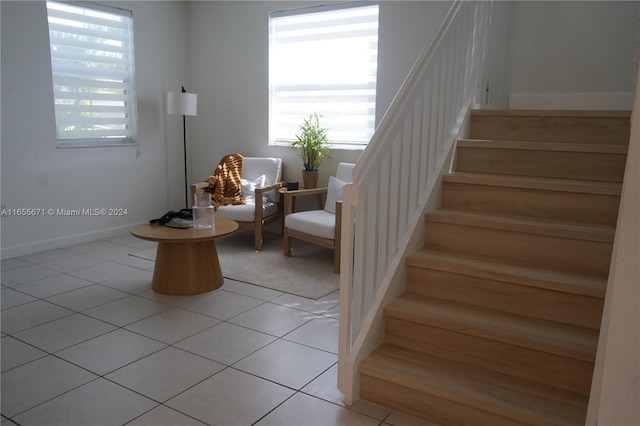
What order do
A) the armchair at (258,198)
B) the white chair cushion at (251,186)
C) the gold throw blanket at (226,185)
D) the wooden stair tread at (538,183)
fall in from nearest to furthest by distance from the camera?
the wooden stair tread at (538,183) < the armchair at (258,198) < the gold throw blanket at (226,185) < the white chair cushion at (251,186)

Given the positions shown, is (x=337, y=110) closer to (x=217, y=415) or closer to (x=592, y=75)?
(x=592, y=75)

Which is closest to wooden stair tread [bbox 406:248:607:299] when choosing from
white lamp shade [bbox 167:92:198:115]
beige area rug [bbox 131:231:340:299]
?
beige area rug [bbox 131:231:340:299]

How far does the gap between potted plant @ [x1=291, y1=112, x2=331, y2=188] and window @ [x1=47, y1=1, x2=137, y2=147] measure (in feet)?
6.16

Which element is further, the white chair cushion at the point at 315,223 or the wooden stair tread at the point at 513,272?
the white chair cushion at the point at 315,223

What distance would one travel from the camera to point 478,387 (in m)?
1.93

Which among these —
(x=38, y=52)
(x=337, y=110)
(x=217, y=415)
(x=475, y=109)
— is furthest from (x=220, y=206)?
(x=217, y=415)

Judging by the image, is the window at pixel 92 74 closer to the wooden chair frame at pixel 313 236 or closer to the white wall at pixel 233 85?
the white wall at pixel 233 85

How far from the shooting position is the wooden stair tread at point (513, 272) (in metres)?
2.04

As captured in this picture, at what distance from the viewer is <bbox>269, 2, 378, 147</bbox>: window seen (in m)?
4.71

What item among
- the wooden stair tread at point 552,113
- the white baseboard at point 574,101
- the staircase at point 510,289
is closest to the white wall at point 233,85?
the white baseboard at point 574,101

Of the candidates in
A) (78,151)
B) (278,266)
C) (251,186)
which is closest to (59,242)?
(78,151)

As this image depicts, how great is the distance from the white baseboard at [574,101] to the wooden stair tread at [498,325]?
2.25 meters

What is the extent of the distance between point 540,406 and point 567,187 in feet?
3.66

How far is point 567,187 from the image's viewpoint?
243cm
